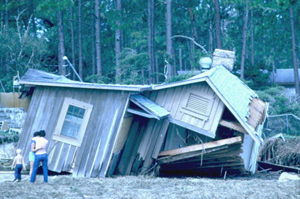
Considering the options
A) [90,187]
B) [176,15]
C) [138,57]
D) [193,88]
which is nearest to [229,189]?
[90,187]

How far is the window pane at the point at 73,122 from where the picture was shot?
Result: 44.0 ft

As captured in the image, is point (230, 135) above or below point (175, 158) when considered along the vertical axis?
above

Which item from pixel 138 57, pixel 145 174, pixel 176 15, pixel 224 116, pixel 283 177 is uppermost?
pixel 176 15

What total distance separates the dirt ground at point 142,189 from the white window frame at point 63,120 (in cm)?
192

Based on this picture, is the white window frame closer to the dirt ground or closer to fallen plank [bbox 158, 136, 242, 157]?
the dirt ground

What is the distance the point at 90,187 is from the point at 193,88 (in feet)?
17.5

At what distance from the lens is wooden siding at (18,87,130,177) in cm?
1298

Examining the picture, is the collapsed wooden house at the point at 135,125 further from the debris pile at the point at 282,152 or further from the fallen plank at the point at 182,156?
the debris pile at the point at 282,152

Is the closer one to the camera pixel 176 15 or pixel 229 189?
pixel 229 189

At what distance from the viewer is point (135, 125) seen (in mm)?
14305

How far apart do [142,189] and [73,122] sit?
4237mm

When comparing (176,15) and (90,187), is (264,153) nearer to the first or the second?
(90,187)

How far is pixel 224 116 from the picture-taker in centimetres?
1486

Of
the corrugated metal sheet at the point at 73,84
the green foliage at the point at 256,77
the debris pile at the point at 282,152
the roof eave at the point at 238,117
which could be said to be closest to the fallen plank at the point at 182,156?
the roof eave at the point at 238,117
